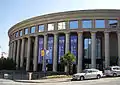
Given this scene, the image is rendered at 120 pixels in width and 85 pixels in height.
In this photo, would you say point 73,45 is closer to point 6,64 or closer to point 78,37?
point 78,37

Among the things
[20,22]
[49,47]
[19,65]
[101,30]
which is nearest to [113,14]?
[101,30]

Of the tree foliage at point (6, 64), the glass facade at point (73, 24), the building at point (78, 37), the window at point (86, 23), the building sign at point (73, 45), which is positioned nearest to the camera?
the building at point (78, 37)

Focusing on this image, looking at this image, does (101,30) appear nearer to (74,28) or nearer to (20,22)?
(74,28)

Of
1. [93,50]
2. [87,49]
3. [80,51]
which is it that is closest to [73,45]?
[80,51]

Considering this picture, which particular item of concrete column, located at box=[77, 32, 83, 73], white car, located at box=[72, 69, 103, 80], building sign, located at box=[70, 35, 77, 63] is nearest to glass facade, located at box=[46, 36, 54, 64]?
Answer: building sign, located at box=[70, 35, 77, 63]

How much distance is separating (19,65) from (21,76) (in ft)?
121

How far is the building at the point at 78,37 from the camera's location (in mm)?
57531

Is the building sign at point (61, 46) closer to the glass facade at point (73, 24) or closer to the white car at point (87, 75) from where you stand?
the glass facade at point (73, 24)

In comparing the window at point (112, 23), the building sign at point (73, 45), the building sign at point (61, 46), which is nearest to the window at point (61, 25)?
the building sign at point (61, 46)

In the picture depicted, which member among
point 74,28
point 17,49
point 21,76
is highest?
point 74,28

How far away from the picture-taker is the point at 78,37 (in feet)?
194

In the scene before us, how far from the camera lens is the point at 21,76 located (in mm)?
37125

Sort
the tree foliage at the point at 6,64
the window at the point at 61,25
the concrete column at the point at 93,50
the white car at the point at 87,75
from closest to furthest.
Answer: the white car at the point at 87,75, the concrete column at the point at 93,50, the window at the point at 61,25, the tree foliage at the point at 6,64

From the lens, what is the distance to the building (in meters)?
57.5
